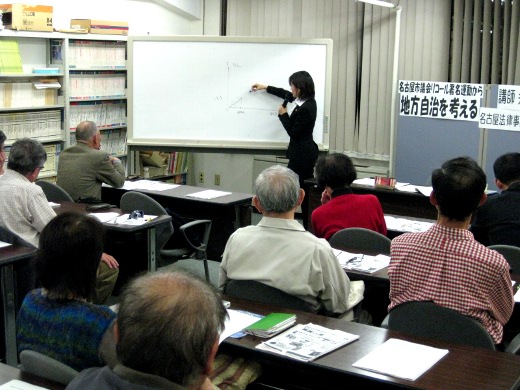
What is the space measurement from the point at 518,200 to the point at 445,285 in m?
1.32

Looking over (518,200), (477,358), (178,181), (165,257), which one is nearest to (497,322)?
(477,358)

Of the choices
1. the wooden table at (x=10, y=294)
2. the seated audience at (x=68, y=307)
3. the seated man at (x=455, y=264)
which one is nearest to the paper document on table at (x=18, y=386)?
the seated audience at (x=68, y=307)

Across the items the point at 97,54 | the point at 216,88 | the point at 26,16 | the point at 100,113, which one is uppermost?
the point at 26,16

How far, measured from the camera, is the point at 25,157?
13.5 feet

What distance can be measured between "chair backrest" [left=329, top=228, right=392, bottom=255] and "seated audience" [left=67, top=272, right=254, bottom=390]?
2.33m

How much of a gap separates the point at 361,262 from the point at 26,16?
4.14 meters

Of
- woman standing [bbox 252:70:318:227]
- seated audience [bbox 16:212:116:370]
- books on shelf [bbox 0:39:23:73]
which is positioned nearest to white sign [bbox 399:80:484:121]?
woman standing [bbox 252:70:318:227]

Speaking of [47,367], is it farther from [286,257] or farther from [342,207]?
[342,207]

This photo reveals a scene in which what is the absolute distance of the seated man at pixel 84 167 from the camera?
17.5 ft

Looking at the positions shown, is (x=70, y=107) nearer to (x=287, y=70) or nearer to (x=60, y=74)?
(x=60, y=74)

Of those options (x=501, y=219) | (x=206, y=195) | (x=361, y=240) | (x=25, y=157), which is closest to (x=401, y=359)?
(x=361, y=240)

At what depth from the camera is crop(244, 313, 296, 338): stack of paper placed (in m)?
2.44

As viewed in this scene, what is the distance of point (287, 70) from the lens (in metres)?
6.96

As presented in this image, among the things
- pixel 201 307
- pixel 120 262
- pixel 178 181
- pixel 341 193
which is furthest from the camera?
pixel 178 181
